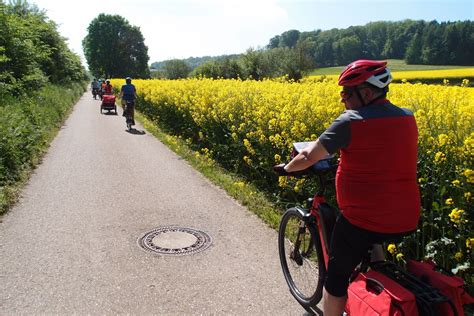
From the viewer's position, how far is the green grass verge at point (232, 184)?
6438mm

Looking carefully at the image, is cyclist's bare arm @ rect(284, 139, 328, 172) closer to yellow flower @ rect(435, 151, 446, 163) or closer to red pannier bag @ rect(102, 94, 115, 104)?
yellow flower @ rect(435, 151, 446, 163)

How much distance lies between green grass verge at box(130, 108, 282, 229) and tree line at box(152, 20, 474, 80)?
23174 millimetres

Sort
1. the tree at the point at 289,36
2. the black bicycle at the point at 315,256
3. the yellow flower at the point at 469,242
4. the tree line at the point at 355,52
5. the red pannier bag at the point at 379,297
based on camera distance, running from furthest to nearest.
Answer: the tree at the point at 289,36, the tree line at the point at 355,52, the yellow flower at the point at 469,242, the black bicycle at the point at 315,256, the red pannier bag at the point at 379,297

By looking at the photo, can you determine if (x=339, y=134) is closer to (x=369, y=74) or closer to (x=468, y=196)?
(x=369, y=74)

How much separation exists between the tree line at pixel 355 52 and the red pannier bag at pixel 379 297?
3200 centimetres

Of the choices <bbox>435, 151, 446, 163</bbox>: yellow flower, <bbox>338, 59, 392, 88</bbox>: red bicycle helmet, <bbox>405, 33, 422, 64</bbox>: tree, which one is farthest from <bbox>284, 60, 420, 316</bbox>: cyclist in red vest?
<bbox>405, 33, 422, 64</bbox>: tree

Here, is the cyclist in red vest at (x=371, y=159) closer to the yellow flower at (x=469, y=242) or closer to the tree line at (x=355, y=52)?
the yellow flower at (x=469, y=242)

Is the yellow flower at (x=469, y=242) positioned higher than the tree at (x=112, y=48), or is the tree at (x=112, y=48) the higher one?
the tree at (x=112, y=48)

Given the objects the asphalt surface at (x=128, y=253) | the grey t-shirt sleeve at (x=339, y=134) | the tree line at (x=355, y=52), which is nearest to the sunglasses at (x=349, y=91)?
the grey t-shirt sleeve at (x=339, y=134)

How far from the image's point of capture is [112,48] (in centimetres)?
9012

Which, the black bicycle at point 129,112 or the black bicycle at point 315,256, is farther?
the black bicycle at point 129,112

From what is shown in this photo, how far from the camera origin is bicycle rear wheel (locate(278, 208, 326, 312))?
3.87 meters

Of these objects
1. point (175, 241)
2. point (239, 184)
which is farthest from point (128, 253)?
point (239, 184)

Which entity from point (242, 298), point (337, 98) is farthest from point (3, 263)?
point (337, 98)
